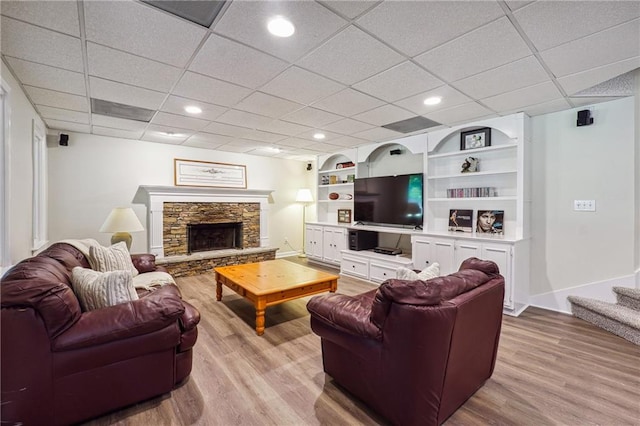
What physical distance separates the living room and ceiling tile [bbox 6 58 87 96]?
0.09 metres

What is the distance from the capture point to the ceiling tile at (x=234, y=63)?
2.04 metres

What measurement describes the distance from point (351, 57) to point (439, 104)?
1471 mm

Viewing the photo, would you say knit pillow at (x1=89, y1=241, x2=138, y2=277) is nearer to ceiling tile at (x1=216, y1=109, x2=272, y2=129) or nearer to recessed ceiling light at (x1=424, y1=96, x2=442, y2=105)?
ceiling tile at (x1=216, y1=109, x2=272, y2=129)

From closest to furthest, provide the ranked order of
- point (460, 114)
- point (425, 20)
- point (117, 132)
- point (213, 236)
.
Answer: point (425, 20) → point (460, 114) → point (117, 132) → point (213, 236)

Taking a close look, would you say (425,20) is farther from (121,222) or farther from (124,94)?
(121,222)

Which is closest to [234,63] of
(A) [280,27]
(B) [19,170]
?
(A) [280,27]

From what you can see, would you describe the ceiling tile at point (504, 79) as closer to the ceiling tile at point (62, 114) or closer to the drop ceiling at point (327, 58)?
the drop ceiling at point (327, 58)

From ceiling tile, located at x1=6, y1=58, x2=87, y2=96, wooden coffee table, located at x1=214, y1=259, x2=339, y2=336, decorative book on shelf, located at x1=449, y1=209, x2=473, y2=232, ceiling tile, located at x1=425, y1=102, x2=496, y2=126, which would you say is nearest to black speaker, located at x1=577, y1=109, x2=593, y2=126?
ceiling tile, located at x1=425, y1=102, x2=496, y2=126

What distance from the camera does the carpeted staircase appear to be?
8.87ft

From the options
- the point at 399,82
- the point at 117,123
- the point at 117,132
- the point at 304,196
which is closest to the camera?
the point at 399,82

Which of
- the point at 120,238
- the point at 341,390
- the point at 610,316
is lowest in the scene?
the point at 341,390

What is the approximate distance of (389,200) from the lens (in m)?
4.82

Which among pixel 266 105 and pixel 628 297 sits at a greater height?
pixel 266 105

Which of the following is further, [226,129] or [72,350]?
[226,129]
